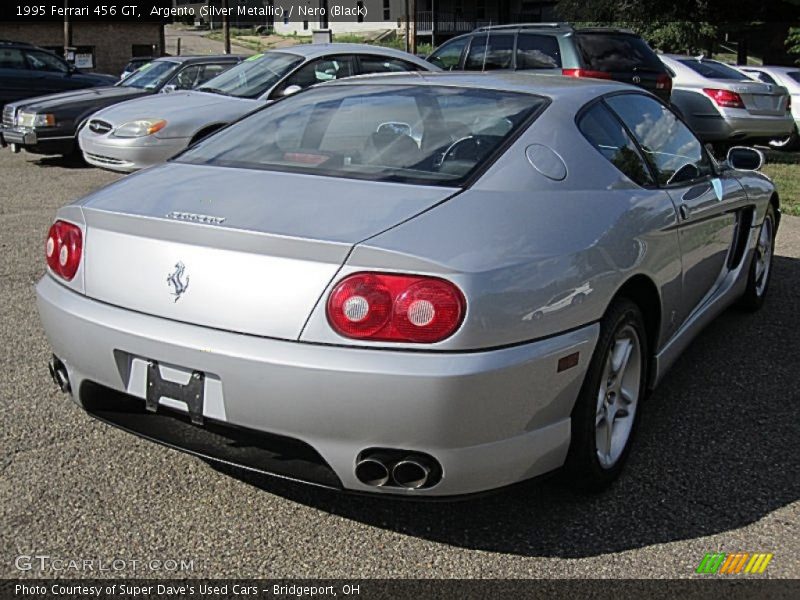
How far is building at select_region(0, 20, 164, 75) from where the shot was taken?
3262cm

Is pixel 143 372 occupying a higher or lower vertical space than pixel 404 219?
lower

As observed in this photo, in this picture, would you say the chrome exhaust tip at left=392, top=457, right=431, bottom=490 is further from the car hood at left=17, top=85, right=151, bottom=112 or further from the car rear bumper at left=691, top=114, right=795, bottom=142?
the car rear bumper at left=691, top=114, right=795, bottom=142

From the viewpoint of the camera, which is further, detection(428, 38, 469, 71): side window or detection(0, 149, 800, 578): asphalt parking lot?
detection(428, 38, 469, 71): side window

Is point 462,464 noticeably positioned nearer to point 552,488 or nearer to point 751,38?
point 552,488

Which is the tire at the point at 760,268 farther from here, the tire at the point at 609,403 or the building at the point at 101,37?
the building at the point at 101,37

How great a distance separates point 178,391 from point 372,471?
618 millimetres

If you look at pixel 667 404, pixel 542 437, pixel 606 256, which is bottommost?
pixel 667 404

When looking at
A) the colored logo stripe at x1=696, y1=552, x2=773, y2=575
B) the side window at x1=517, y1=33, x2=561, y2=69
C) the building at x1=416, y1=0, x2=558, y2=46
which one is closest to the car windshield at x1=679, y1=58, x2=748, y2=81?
the side window at x1=517, y1=33, x2=561, y2=69

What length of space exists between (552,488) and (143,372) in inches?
57.4

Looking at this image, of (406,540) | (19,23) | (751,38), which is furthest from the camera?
(751,38)

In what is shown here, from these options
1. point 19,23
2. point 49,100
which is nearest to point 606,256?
point 49,100

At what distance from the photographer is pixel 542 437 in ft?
8.80

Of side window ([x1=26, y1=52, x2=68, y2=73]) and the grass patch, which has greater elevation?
side window ([x1=26, y1=52, x2=68, y2=73])

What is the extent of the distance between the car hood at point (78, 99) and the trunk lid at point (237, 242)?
8.88m
